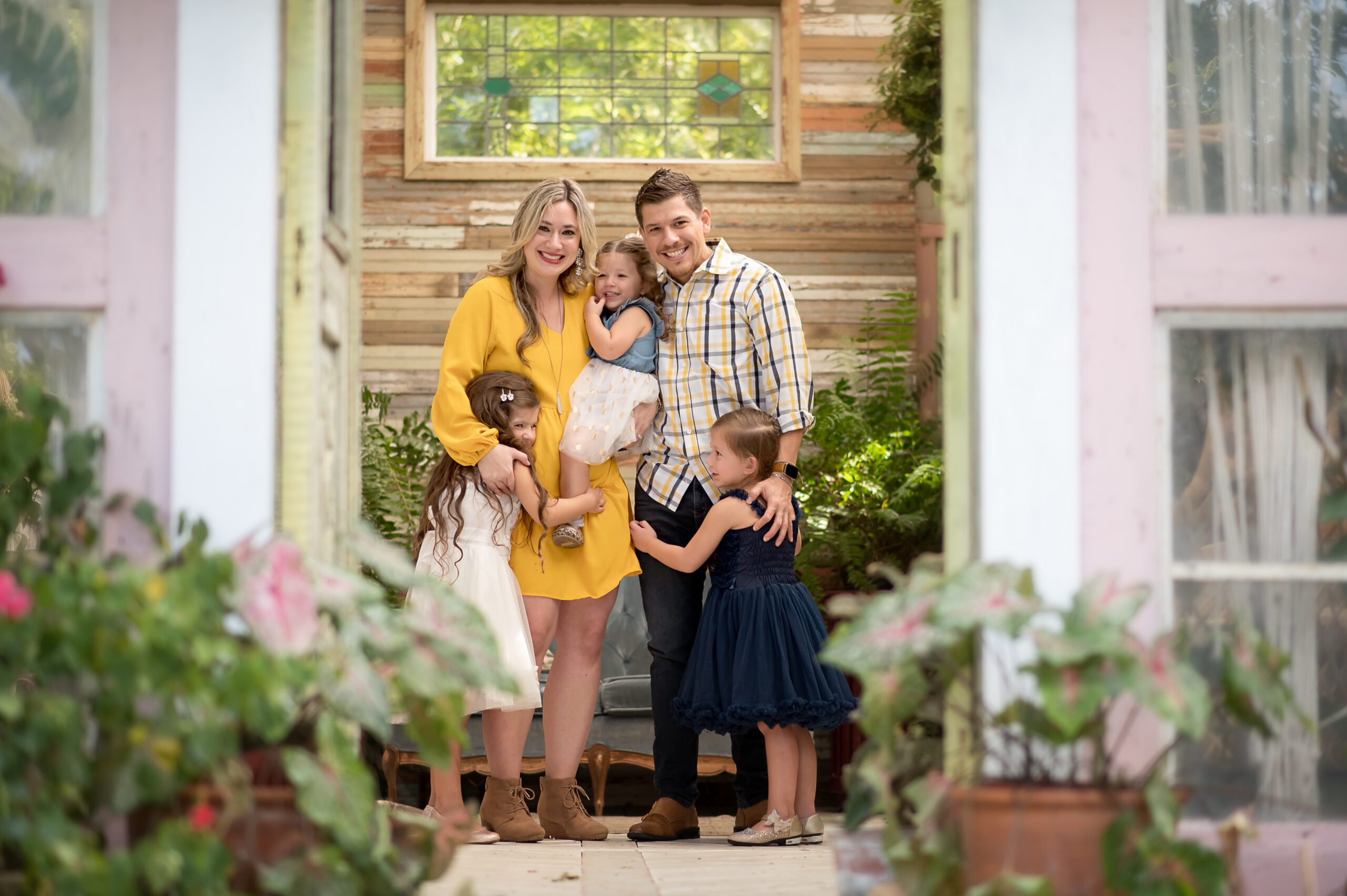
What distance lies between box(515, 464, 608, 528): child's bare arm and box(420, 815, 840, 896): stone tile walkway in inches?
28.7

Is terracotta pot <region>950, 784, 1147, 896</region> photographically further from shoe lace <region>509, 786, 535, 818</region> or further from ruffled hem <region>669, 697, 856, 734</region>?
shoe lace <region>509, 786, 535, 818</region>

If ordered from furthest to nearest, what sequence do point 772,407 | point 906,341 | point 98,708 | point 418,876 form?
point 906,341 → point 772,407 → point 418,876 → point 98,708

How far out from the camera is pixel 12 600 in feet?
5.27

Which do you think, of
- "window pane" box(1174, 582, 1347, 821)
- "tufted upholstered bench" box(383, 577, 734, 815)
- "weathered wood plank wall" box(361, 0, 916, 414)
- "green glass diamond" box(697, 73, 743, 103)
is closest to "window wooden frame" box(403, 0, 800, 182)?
"weathered wood plank wall" box(361, 0, 916, 414)

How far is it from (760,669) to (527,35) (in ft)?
11.1

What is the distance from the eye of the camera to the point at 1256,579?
6.64ft

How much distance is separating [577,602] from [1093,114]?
1648 millimetres

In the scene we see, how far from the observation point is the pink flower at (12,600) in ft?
5.26


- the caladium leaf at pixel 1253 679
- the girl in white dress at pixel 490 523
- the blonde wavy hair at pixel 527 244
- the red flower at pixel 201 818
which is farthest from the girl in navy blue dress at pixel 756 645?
the red flower at pixel 201 818

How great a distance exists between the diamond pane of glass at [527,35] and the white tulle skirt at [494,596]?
9.70 feet

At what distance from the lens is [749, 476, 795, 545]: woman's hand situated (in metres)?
2.96

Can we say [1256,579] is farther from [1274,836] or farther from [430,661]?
[430,661]

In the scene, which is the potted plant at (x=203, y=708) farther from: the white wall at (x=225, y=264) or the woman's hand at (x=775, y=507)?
the woman's hand at (x=775, y=507)

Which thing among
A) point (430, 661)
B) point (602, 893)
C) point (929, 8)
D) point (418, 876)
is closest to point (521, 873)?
point (602, 893)
